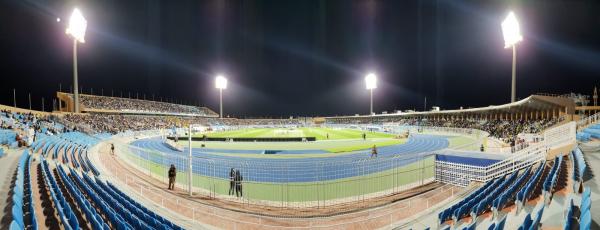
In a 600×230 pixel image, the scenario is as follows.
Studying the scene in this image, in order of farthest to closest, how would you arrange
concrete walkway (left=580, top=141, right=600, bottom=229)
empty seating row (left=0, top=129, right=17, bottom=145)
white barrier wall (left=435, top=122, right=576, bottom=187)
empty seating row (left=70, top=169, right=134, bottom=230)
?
empty seating row (left=0, top=129, right=17, bottom=145), white barrier wall (left=435, top=122, right=576, bottom=187), empty seating row (left=70, top=169, right=134, bottom=230), concrete walkway (left=580, top=141, right=600, bottom=229)

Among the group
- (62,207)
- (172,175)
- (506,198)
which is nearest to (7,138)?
(172,175)

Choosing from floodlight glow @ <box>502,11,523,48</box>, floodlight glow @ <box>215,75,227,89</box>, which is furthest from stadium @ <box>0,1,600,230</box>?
floodlight glow @ <box>215,75,227,89</box>

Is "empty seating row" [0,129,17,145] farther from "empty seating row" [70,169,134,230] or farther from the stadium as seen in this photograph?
"empty seating row" [70,169,134,230]

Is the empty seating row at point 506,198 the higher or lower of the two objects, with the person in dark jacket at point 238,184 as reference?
higher

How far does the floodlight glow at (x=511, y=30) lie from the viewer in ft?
113

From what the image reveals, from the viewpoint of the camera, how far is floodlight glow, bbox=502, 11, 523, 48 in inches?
1357

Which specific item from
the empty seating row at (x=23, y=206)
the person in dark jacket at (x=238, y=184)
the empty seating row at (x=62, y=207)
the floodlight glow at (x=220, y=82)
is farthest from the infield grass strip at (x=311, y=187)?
the floodlight glow at (x=220, y=82)

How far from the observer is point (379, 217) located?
28.1 ft

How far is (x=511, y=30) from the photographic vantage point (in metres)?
34.9

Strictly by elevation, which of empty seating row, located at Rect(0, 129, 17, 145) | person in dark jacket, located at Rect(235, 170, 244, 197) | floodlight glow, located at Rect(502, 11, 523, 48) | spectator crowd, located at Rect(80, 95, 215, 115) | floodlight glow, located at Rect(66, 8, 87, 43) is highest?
floodlight glow, located at Rect(66, 8, 87, 43)

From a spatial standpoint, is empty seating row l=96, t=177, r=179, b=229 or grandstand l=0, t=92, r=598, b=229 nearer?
empty seating row l=96, t=177, r=179, b=229

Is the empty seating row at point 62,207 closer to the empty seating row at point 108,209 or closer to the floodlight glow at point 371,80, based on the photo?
the empty seating row at point 108,209

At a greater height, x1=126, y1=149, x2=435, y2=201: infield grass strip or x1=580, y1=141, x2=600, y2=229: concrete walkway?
x1=580, y1=141, x2=600, y2=229: concrete walkway

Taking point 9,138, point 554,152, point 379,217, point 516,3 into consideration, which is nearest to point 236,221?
point 379,217
